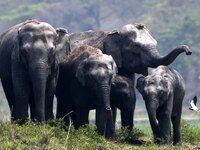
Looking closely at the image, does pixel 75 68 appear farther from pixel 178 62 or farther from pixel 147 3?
pixel 147 3

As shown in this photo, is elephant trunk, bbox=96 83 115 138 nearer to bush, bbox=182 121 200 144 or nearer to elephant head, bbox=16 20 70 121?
Result: elephant head, bbox=16 20 70 121

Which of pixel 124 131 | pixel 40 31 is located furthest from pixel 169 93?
pixel 40 31

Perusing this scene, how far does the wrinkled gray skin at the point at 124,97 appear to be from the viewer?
24.0 meters

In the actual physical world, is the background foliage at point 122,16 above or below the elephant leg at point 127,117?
below

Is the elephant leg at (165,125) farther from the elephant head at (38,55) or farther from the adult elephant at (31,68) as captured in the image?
the elephant head at (38,55)

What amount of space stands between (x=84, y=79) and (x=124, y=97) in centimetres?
131

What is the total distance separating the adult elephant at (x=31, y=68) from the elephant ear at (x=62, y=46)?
0.06m

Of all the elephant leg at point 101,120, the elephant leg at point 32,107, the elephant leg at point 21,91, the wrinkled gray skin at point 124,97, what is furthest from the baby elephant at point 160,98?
the elephant leg at point 21,91

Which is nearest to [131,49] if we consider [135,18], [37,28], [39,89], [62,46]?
[62,46]

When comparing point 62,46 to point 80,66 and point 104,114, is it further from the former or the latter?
Answer: point 104,114

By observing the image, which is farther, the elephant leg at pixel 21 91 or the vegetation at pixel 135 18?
the vegetation at pixel 135 18

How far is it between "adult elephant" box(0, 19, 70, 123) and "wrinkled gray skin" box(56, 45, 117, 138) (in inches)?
21.6

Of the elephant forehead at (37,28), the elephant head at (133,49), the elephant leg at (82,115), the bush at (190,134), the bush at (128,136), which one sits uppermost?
the elephant forehead at (37,28)

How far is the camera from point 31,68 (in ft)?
71.9
